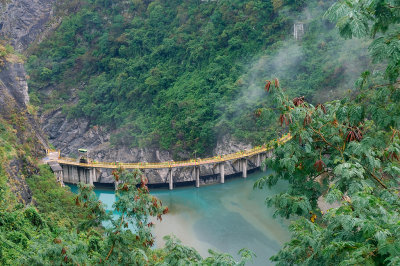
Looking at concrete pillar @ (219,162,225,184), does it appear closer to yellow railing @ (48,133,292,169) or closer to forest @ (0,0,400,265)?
yellow railing @ (48,133,292,169)

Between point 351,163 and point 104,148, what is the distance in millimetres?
37293

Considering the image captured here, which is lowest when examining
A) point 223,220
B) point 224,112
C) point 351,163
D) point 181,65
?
point 223,220

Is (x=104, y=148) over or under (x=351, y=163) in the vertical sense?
under

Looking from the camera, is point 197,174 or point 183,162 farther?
point 183,162

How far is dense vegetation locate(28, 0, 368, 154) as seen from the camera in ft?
125

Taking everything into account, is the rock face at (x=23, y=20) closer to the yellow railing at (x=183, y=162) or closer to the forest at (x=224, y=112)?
the forest at (x=224, y=112)

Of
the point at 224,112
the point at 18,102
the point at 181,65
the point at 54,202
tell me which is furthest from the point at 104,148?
the point at 54,202

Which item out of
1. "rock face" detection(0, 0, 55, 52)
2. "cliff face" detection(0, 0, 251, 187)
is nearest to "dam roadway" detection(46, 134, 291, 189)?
"cliff face" detection(0, 0, 251, 187)

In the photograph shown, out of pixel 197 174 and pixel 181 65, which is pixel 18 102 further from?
pixel 181 65

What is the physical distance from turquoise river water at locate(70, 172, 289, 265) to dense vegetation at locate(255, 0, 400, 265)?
17.2 m

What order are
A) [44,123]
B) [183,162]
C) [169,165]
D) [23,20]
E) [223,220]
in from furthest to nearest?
1. [23,20]
2. [44,123]
3. [183,162]
4. [169,165]
5. [223,220]

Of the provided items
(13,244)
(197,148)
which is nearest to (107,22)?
(197,148)

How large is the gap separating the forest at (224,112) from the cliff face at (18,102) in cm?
59

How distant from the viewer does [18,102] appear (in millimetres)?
32781
